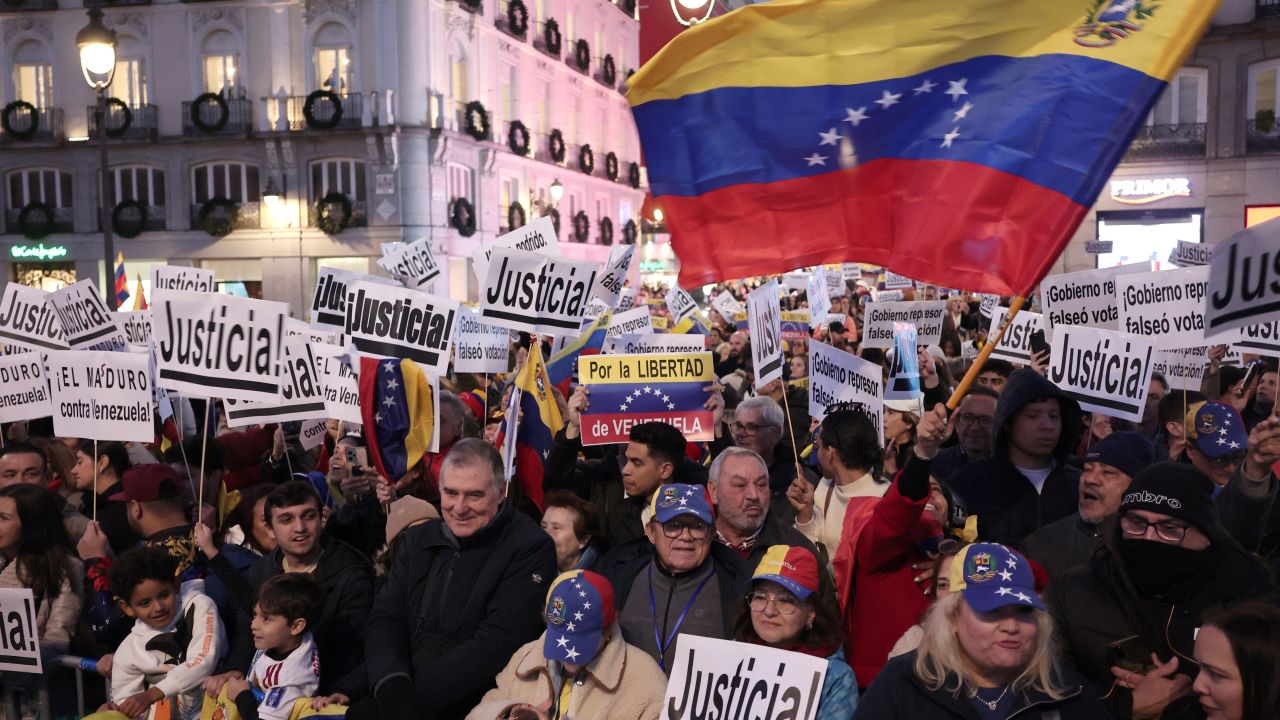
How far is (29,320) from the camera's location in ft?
36.9

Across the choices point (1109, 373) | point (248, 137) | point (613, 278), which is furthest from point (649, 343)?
point (248, 137)

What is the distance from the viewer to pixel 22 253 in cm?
4134

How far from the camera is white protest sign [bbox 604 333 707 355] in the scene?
1127 cm

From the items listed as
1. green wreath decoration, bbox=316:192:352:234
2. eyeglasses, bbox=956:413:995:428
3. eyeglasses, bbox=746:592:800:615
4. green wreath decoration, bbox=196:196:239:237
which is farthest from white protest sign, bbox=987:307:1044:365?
green wreath decoration, bbox=196:196:239:237

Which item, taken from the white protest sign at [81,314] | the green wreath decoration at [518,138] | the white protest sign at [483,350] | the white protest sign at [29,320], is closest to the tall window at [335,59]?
the green wreath decoration at [518,138]

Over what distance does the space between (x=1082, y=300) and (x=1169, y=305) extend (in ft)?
5.20

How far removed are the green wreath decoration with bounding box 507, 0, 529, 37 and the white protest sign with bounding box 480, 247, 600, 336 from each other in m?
38.8

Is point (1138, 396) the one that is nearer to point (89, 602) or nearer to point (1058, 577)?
point (1058, 577)

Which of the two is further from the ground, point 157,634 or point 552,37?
point 552,37

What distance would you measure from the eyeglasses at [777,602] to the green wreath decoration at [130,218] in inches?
1588

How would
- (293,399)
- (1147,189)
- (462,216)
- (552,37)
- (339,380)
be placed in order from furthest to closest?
(552,37) < (462,216) < (1147,189) < (339,380) < (293,399)

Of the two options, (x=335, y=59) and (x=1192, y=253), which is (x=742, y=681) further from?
(x=335, y=59)

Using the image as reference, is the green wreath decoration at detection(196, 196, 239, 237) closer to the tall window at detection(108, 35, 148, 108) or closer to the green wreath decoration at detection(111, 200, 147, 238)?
the green wreath decoration at detection(111, 200, 147, 238)

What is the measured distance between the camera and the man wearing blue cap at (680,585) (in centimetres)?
497
